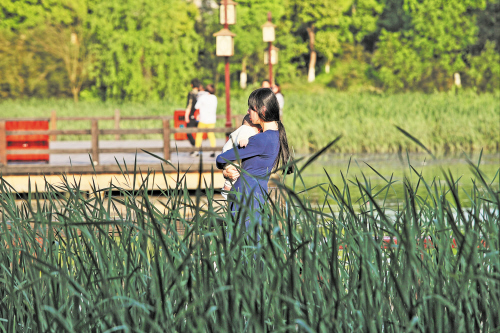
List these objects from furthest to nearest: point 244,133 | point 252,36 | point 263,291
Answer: point 252,36, point 244,133, point 263,291

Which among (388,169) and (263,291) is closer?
(263,291)

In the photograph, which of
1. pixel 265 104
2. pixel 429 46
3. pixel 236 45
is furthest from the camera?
pixel 236 45

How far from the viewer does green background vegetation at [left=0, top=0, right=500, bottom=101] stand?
49125mm

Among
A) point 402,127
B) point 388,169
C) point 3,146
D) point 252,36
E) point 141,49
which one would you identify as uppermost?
point 252,36

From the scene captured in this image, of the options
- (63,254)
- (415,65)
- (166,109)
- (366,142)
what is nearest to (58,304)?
(63,254)

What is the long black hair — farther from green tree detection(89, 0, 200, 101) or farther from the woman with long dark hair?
green tree detection(89, 0, 200, 101)

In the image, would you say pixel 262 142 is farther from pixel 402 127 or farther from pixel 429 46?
pixel 429 46

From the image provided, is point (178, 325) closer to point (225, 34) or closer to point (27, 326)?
point (27, 326)

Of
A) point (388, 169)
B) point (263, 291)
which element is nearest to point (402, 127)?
point (388, 169)

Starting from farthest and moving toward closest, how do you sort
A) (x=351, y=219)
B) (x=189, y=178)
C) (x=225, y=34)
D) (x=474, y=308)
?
(x=225, y=34) → (x=189, y=178) → (x=351, y=219) → (x=474, y=308)

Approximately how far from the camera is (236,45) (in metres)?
63.8

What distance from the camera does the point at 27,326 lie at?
3.10 m

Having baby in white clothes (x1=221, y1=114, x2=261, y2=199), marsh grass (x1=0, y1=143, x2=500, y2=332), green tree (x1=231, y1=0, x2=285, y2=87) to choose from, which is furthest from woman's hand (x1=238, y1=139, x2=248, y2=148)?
green tree (x1=231, y1=0, x2=285, y2=87)

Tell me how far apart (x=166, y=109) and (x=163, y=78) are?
15.0 meters
